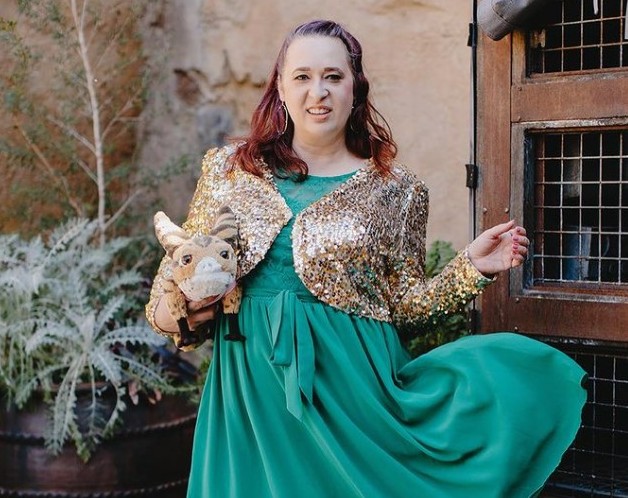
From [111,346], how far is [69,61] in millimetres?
1227

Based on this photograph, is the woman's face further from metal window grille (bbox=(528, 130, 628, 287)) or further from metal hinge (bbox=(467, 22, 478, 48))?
metal window grille (bbox=(528, 130, 628, 287))

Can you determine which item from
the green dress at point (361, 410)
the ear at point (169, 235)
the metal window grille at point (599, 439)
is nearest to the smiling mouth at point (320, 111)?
the green dress at point (361, 410)

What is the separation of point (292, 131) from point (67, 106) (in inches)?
68.9

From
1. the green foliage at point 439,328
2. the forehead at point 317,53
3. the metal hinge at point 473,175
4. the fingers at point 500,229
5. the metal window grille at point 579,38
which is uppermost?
the metal window grille at point 579,38

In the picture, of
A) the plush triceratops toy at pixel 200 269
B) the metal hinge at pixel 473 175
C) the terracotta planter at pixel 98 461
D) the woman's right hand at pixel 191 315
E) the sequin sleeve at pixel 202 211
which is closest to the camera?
the plush triceratops toy at pixel 200 269

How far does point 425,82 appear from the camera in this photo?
12.2 feet

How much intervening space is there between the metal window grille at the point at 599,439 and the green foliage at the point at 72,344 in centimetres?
132

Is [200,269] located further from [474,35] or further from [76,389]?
[76,389]

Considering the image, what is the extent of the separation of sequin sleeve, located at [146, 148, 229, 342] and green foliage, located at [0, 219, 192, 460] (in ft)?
3.08

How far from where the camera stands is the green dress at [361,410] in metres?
2.13

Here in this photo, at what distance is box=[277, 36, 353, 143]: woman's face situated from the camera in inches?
90.7

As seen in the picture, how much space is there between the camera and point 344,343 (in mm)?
2260

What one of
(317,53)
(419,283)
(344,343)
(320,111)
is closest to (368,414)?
(344,343)

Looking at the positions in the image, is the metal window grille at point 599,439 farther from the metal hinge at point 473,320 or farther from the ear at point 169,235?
the ear at point 169,235
